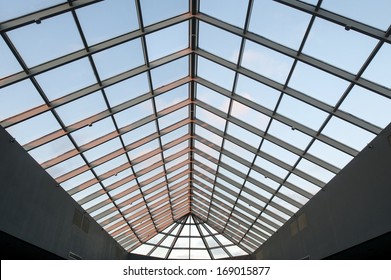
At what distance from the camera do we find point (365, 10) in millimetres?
9086

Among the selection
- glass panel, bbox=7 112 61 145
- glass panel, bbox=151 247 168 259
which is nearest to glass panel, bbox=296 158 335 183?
glass panel, bbox=7 112 61 145

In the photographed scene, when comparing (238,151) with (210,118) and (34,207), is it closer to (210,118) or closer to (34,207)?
(210,118)

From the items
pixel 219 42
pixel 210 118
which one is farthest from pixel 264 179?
pixel 219 42

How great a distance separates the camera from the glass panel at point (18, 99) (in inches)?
428

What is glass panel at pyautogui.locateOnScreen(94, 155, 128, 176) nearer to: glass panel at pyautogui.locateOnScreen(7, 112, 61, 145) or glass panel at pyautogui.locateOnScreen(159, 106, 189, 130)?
glass panel at pyautogui.locateOnScreen(159, 106, 189, 130)

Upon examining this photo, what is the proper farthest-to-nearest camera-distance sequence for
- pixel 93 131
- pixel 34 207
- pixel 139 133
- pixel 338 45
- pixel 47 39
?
pixel 139 133 < pixel 93 131 < pixel 34 207 < pixel 338 45 < pixel 47 39

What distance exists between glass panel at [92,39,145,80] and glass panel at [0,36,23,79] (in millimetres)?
2722

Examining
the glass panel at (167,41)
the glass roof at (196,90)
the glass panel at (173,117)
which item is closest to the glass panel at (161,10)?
the glass roof at (196,90)

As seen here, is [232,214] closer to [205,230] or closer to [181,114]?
[205,230]

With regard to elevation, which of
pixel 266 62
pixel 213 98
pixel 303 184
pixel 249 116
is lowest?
pixel 303 184

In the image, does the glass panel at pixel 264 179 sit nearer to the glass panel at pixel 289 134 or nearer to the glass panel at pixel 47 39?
the glass panel at pixel 289 134

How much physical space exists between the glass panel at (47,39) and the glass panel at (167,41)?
3.03m

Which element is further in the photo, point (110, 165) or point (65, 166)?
point (110, 165)

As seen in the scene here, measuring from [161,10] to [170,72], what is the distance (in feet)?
12.3
